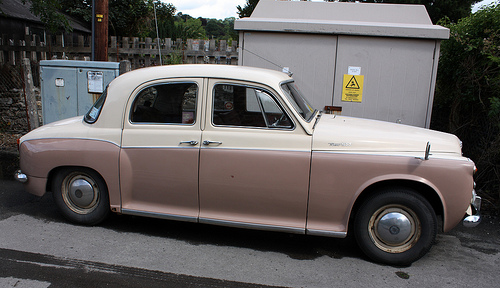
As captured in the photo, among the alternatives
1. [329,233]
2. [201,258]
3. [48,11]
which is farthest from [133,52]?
[329,233]

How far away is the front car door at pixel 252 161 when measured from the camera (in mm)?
4105

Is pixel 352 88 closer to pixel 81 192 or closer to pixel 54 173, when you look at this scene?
pixel 81 192

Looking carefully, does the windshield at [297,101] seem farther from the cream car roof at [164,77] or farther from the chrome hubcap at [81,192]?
the chrome hubcap at [81,192]

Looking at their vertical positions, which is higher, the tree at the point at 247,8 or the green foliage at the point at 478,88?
the tree at the point at 247,8

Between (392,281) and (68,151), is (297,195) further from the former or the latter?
(68,151)

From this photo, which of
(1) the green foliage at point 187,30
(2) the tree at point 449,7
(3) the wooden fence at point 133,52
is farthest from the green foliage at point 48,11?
(1) the green foliage at point 187,30

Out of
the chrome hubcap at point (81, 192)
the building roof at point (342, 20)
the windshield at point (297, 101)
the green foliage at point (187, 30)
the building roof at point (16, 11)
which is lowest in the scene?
the chrome hubcap at point (81, 192)

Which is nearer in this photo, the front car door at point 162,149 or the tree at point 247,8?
the front car door at point 162,149

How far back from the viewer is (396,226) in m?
4.00

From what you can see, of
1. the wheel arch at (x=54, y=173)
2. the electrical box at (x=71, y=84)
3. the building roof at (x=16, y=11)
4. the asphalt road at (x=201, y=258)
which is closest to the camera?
the asphalt road at (x=201, y=258)

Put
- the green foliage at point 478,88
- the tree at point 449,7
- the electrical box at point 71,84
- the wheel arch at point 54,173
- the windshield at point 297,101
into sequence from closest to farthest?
the windshield at point 297,101 → the wheel arch at point 54,173 → the green foliage at point 478,88 → the electrical box at point 71,84 → the tree at point 449,7

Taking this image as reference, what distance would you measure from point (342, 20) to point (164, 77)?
333cm

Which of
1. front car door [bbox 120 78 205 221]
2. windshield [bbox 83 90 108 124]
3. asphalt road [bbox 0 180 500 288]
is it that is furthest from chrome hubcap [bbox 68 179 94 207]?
windshield [bbox 83 90 108 124]

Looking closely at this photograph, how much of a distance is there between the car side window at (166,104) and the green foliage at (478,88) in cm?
401
